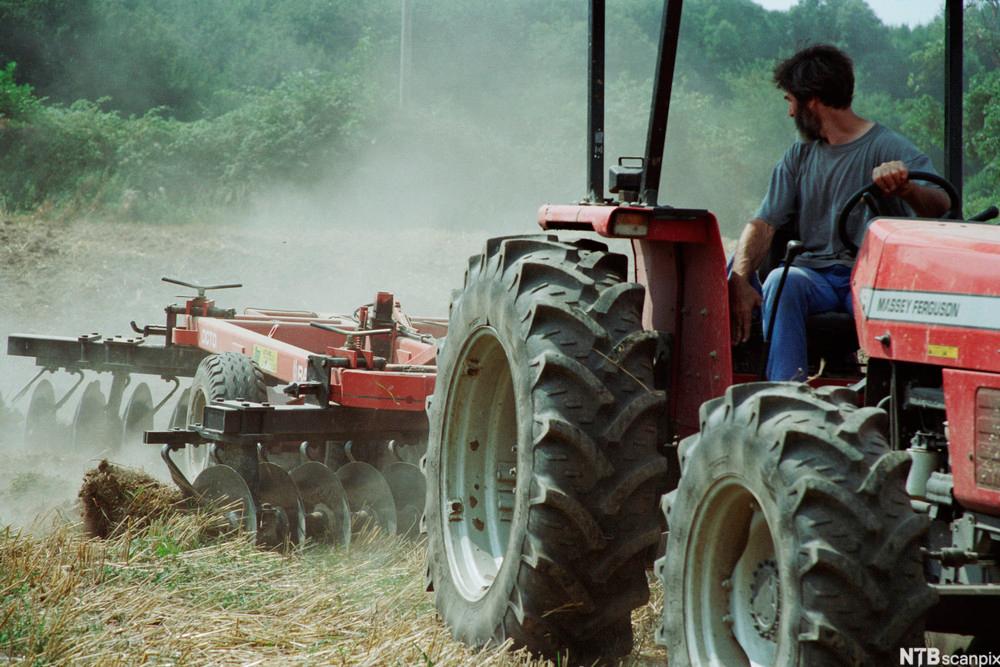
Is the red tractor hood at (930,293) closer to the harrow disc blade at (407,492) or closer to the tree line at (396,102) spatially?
the harrow disc blade at (407,492)

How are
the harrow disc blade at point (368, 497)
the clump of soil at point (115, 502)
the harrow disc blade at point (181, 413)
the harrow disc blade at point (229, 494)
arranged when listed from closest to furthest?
the clump of soil at point (115, 502) < the harrow disc blade at point (229, 494) < the harrow disc blade at point (368, 497) < the harrow disc blade at point (181, 413)

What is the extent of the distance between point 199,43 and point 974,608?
29.4 meters

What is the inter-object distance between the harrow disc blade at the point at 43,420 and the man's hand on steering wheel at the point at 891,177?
256 inches

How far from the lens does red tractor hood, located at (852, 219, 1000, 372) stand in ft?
10.0

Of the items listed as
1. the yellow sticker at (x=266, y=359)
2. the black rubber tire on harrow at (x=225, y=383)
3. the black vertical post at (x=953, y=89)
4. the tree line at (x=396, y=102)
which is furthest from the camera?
the tree line at (x=396, y=102)

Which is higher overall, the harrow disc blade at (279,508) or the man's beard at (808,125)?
the man's beard at (808,125)

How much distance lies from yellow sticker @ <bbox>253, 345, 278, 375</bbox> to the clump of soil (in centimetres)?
138

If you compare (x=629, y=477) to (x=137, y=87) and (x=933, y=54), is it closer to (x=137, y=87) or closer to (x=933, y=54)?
(x=933, y=54)

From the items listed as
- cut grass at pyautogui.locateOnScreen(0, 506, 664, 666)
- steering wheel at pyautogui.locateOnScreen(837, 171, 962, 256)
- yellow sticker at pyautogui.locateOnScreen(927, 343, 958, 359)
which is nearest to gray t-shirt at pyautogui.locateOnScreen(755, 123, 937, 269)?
steering wheel at pyautogui.locateOnScreen(837, 171, 962, 256)

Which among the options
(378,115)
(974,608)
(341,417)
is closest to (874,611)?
(974,608)

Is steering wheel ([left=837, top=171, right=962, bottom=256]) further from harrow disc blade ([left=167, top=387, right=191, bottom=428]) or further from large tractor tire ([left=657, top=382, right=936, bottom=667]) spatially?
harrow disc blade ([left=167, top=387, right=191, bottom=428])

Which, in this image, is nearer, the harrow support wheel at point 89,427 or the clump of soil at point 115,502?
the clump of soil at point 115,502

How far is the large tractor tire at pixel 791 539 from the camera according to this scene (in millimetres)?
2744

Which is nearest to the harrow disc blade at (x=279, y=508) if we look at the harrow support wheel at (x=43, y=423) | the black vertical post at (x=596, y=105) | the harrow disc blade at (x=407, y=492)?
the harrow disc blade at (x=407, y=492)
